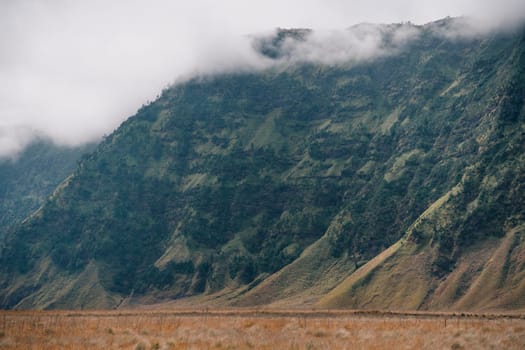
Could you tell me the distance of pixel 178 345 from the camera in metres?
41.5

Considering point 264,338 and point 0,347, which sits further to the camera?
point 264,338

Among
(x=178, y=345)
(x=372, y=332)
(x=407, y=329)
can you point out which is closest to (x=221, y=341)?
(x=178, y=345)

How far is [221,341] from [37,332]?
16516mm

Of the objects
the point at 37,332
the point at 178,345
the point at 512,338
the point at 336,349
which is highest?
the point at 37,332

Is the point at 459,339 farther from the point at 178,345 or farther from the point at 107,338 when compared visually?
the point at 107,338

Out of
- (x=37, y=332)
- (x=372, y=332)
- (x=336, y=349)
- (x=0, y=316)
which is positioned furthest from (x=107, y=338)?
(x=0, y=316)

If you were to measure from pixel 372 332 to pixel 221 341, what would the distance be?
1309 cm

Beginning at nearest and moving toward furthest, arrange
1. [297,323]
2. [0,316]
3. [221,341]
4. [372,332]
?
[221,341] → [372,332] → [297,323] → [0,316]

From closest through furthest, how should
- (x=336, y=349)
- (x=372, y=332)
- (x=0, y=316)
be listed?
1. (x=336, y=349)
2. (x=372, y=332)
3. (x=0, y=316)

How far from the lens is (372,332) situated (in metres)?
48.4

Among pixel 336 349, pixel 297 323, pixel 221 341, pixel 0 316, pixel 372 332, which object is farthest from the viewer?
pixel 0 316

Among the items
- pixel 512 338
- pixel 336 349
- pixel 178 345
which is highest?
pixel 178 345

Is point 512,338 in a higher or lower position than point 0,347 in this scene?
lower

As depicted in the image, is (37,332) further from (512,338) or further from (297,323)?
(512,338)
